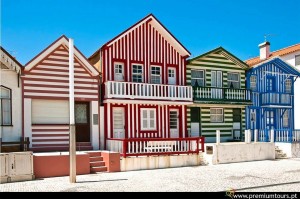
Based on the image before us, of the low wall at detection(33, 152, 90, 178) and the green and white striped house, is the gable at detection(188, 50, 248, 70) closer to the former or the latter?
the green and white striped house

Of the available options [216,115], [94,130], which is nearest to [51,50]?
[94,130]

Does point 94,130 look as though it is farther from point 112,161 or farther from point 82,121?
point 112,161

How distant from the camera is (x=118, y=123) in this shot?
2125cm

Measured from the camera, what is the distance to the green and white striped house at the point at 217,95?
79.9 feet

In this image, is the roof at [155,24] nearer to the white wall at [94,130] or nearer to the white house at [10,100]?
the white wall at [94,130]

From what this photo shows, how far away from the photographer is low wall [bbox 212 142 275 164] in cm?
2027

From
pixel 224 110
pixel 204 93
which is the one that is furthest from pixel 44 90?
pixel 224 110

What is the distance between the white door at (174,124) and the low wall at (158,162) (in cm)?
376

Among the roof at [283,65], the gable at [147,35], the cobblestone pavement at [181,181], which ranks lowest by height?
the cobblestone pavement at [181,181]

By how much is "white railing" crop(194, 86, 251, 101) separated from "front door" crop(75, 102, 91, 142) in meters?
7.45

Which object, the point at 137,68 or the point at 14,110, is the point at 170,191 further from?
the point at 137,68

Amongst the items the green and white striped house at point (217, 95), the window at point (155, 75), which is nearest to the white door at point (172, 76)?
the window at point (155, 75)

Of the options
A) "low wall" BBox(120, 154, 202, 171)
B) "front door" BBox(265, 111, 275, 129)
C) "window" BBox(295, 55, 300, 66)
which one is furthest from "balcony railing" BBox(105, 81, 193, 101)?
"window" BBox(295, 55, 300, 66)

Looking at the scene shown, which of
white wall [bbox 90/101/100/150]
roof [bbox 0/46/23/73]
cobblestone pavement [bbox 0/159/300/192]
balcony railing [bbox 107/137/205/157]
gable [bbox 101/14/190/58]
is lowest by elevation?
cobblestone pavement [bbox 0/159/300/192]
